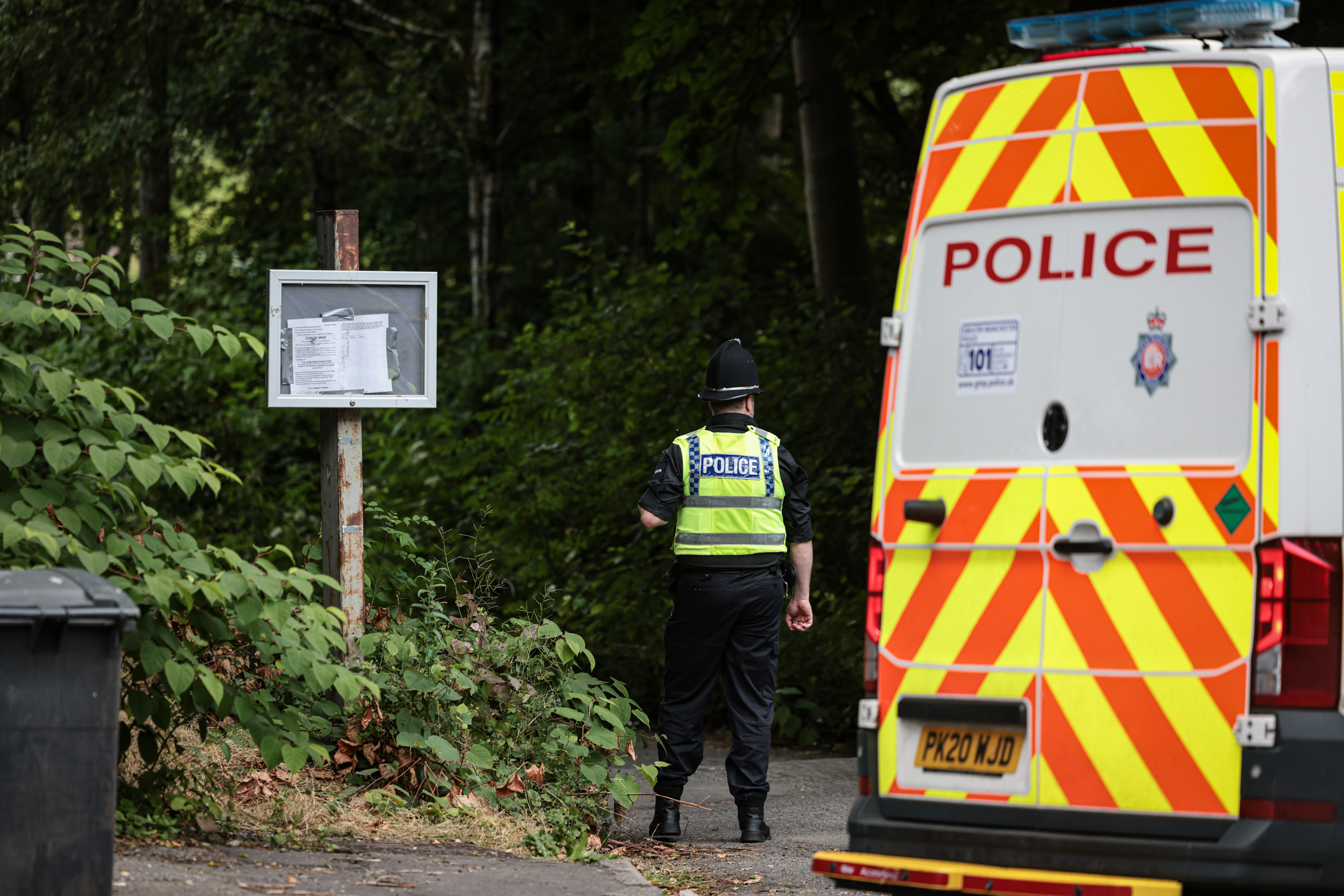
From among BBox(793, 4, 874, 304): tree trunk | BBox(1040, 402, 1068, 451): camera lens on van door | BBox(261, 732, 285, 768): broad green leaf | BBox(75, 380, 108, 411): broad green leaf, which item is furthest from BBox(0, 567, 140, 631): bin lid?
BBox(793, 4, 874, 304): tree trunk

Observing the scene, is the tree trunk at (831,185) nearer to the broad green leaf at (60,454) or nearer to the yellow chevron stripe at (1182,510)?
the broad green leaf at (60,454)

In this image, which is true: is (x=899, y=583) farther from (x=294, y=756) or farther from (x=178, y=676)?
(x=178, y=676)

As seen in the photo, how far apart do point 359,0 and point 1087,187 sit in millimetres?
18654

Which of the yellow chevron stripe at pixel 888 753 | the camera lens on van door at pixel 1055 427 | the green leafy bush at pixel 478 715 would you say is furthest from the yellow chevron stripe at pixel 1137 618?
the green leafy bush at pixel 478 715

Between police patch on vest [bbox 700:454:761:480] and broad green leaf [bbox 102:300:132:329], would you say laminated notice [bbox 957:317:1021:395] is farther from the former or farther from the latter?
broad green leaf [bbox 102:300:132:329]

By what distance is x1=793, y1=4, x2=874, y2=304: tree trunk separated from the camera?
13547 mm

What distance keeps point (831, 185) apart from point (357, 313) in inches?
310

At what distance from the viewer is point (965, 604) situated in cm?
450

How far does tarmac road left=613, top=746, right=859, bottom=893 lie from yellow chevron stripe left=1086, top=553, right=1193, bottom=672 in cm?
192

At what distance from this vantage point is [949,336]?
15.3 ft

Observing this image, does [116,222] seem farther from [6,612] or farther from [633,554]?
[6,612]

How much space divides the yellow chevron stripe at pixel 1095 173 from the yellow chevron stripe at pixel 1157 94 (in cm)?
15

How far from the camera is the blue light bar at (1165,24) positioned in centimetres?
443

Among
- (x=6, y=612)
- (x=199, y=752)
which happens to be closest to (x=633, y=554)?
(x=199, y=752)
